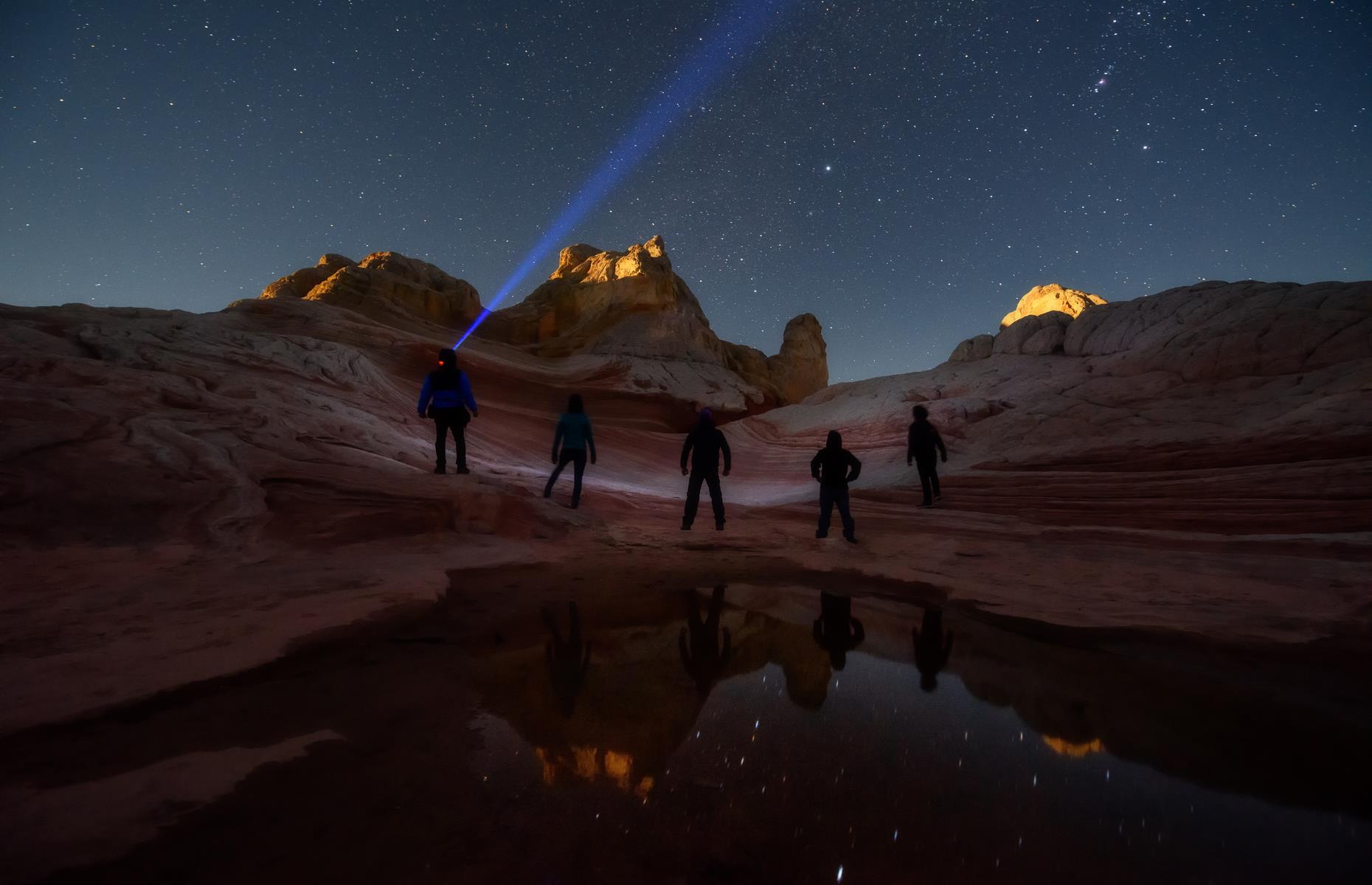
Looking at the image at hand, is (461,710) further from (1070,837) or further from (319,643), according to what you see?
(1070,837)

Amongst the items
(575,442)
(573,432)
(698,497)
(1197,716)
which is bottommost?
(1197,716)

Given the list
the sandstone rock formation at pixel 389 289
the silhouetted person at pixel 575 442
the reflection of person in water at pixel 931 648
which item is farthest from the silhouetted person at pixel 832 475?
the sandstone rock formation at pixel 389 289

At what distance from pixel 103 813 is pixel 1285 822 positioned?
12.6ft

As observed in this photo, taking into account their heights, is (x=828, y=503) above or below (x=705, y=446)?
below

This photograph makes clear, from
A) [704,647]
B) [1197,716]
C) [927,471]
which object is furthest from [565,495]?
[1197,716]

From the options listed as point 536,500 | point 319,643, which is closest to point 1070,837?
point 319,643

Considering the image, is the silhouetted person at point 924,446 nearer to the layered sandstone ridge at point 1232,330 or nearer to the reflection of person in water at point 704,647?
the reflection of person in water at point 704,647

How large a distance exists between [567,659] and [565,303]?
2692cm

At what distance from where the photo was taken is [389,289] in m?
23.0

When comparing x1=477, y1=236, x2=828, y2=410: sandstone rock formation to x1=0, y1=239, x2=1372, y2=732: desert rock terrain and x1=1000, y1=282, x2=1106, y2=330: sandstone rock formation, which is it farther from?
x1=1000, y1=282, x2=1106, y2=330: sandstone rock formation

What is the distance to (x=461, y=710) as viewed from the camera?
2.47 m

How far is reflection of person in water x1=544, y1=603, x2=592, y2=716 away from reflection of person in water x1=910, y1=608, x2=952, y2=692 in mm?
1891

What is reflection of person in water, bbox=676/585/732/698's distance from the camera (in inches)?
119

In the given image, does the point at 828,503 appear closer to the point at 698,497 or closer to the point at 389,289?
the point at 698,497
